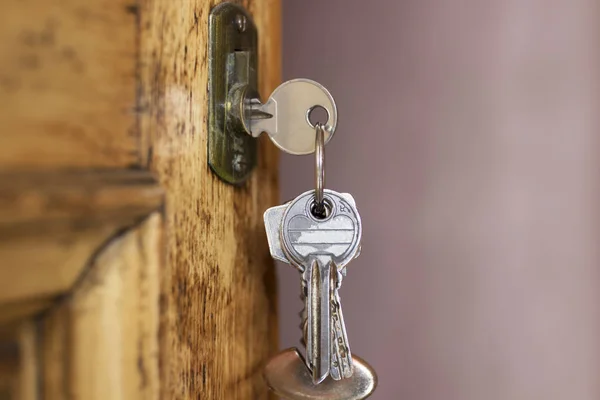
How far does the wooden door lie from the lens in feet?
0.75

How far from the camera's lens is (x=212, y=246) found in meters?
0.35

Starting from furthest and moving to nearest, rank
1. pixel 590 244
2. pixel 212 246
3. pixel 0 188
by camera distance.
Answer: pixel 590 244 < pixel 212 246 < pixel 0 188

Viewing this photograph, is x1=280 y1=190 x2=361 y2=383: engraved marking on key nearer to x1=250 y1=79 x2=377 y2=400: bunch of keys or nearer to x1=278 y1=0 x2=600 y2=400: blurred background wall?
Result: x1=250 y1=79 x2=377 y2=400: bunch of keys

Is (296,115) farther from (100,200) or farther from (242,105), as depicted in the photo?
(100,200)

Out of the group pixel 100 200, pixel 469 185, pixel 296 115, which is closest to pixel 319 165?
pixel 296 115

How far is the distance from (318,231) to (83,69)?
200 millimetres

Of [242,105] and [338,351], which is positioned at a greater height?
[242,105]

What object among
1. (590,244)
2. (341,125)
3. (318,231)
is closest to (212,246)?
(318,231)

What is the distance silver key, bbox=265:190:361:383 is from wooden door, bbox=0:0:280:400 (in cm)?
8

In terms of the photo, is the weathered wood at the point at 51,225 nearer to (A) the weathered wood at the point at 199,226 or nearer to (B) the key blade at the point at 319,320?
(A) the weathered wood at the point at 199,226

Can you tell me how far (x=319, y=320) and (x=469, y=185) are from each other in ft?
1.21

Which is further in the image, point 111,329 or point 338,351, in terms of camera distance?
point 338,351

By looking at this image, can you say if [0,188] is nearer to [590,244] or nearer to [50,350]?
[50,350]

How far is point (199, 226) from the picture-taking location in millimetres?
328
